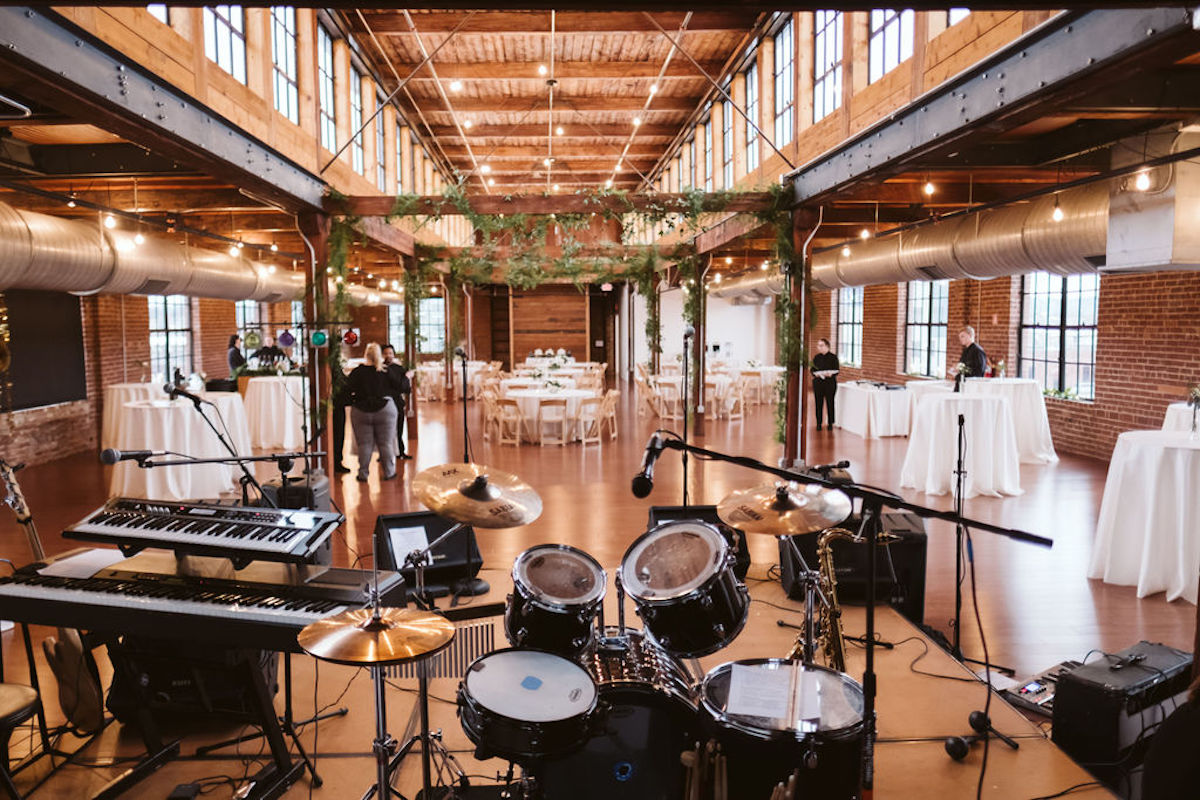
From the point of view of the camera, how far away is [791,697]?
265cm

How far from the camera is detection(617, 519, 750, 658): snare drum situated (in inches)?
118

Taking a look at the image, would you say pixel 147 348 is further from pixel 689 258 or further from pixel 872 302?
pixel 872 302

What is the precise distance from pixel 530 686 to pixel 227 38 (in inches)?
253

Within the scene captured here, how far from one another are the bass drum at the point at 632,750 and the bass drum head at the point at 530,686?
0.13m

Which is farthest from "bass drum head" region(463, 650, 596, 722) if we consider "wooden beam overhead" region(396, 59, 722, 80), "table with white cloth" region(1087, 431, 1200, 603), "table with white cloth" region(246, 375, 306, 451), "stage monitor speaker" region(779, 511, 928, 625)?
"wooden beam overhead" region(396, 59, 722, 80)

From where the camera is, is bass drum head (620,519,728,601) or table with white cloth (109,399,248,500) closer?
bass drum head (620,519,728,601)

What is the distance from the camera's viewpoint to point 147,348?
13.8 meters

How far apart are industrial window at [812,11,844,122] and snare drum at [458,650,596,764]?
21.3 feet

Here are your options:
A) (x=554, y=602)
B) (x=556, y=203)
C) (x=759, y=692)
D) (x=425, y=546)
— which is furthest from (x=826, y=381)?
(x=759, y=692)

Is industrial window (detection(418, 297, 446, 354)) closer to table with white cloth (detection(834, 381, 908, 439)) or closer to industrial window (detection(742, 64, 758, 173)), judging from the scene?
industrial window (detection(742, 64, 758, 173))

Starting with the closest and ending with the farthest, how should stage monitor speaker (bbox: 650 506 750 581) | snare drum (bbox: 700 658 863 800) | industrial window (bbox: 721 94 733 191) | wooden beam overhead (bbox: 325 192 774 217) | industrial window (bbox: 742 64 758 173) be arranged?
1. snare drum (bbox: 700 658 863 800)
2. stage monitor speaker (bbox: 650 506 750 581)
3. wooden beam overhead (bbox: 325 192 774 217)
4. industrial window (bbox: 742 64 758 173)
5. industrial window (bbox: 721 94 733 191)

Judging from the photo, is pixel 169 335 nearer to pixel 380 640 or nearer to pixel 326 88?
pixel 326 88

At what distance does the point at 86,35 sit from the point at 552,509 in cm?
491

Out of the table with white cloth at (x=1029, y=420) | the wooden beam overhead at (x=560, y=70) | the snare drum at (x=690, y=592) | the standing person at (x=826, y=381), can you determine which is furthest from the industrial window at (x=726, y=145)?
the snare drum at (x=690, y=592)
